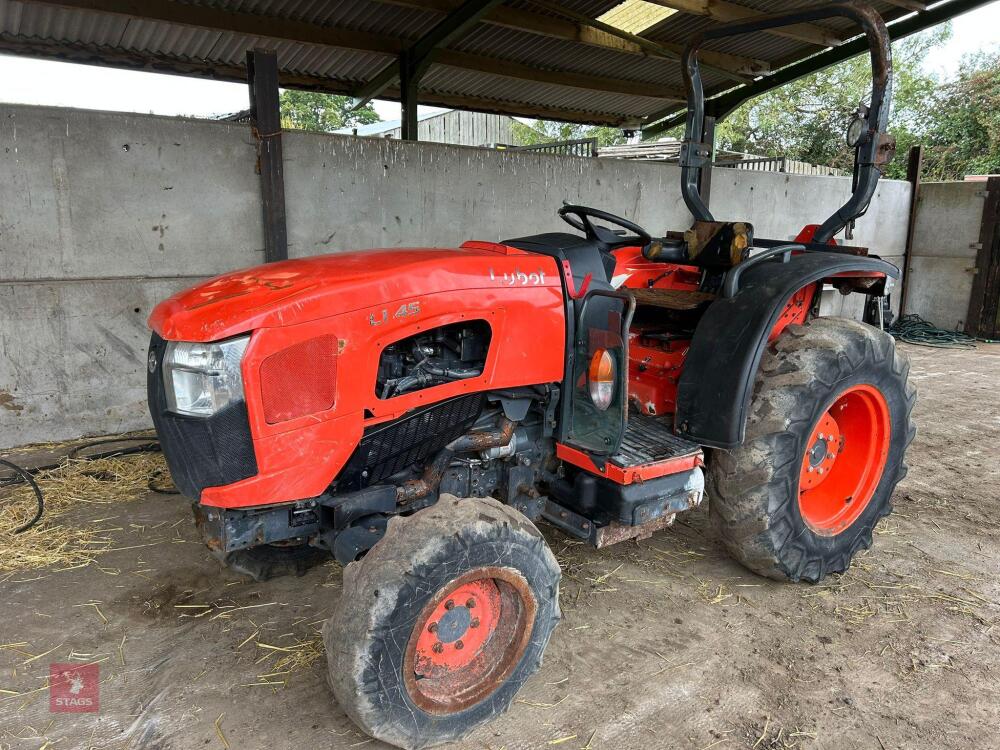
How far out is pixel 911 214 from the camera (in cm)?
941

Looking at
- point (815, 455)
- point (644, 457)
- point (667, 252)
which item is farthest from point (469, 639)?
point (667, 252)

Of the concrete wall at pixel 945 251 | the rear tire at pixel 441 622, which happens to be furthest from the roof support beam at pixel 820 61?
the rear tire at pixel 441 622

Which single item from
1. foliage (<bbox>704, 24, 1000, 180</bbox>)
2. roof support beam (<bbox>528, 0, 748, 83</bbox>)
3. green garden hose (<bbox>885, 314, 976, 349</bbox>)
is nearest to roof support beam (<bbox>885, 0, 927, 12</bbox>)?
roof support beam (<bbox>528, 0, 748, 83</bbox>)

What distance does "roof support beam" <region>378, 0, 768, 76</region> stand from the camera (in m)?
6.18

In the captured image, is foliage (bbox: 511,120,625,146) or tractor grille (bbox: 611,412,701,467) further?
foliage (bbox: 511,120,625,146)

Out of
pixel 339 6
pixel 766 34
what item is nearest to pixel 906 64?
pixel 766 34

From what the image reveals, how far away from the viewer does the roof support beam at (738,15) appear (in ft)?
20.5

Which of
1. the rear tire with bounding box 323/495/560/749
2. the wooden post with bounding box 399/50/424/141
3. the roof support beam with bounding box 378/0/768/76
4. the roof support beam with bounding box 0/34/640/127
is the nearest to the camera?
the rear tire with bounding box 323/495/560/749

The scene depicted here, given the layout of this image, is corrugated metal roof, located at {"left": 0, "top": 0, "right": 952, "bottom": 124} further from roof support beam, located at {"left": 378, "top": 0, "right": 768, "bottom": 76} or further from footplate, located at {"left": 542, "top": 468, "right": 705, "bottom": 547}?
footplate, located at {"left": 542, "top": 468, "right": 705, "bottom": 547}

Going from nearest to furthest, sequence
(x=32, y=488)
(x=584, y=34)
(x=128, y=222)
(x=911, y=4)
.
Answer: (x=32, y=488) → (x=128, y=222) → (x=911, y=4) → (x=584, y=34)

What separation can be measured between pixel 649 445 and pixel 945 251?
8715 millimetres

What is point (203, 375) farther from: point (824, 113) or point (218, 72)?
point (824, 113)

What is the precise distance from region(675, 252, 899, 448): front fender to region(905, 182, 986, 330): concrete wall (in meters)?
7.94

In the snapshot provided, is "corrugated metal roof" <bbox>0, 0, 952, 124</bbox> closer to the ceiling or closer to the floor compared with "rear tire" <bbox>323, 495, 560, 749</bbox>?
closer to the ceiling
